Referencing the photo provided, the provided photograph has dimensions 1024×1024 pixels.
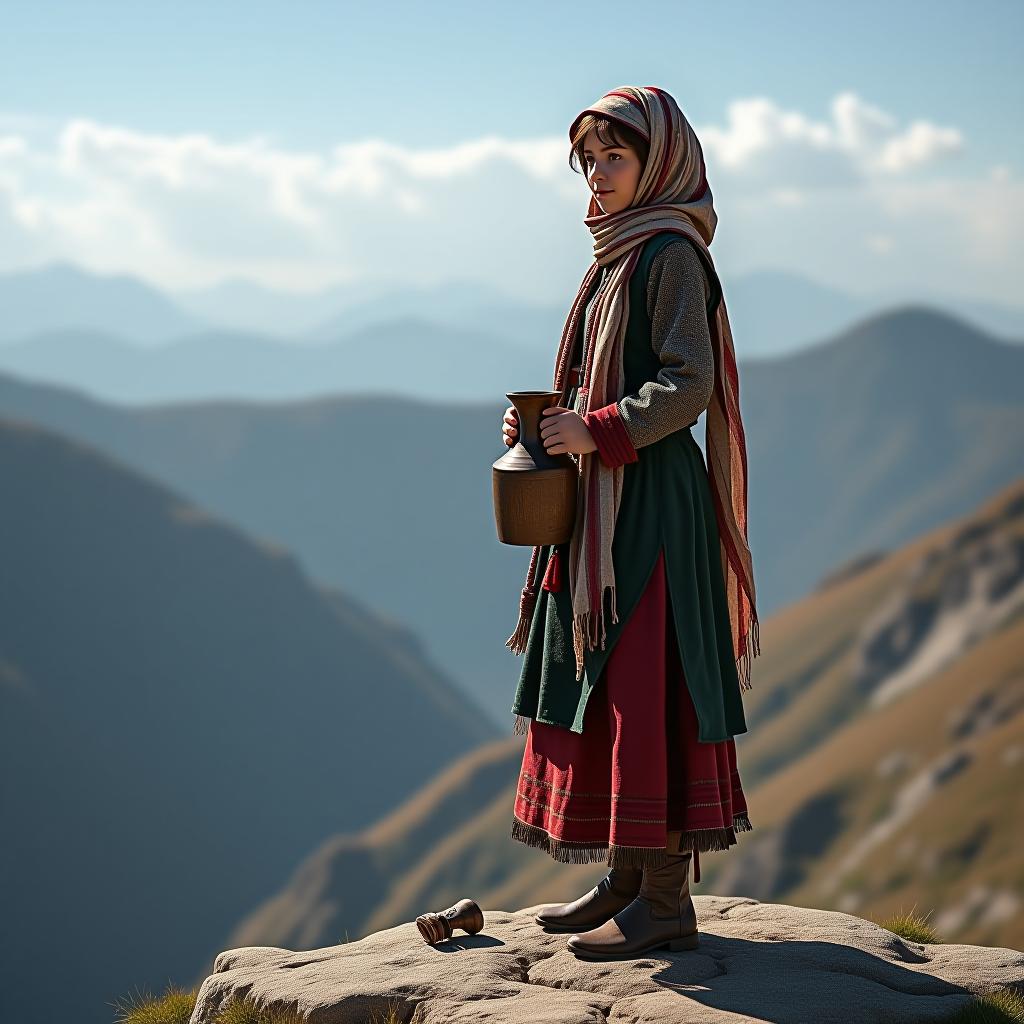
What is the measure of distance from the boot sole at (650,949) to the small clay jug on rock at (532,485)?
1.87 metres

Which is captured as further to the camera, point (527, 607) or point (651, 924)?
point (527, 607)

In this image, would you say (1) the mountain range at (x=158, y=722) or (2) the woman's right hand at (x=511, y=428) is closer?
(2) the woman's right hand at (x=511, y=428)

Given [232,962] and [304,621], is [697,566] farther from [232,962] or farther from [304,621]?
[304,621]

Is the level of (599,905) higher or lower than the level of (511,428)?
lower

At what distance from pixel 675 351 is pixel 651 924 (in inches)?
101

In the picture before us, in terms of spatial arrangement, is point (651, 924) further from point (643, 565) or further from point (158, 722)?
point (158, 722)

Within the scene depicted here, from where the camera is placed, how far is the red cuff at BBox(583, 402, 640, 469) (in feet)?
19.8

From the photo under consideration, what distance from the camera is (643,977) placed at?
6176mm

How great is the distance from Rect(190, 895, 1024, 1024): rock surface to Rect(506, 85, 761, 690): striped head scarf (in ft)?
4.23

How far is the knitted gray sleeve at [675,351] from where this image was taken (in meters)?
6.02

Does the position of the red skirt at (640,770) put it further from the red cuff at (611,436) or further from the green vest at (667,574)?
the red cuff at (611,436)

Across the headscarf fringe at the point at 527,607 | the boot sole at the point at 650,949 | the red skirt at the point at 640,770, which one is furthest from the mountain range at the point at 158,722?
the red skirt at the point at 640,770

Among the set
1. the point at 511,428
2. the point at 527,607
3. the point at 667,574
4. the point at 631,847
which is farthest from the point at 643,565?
the point at 631,847

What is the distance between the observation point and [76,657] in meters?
120
